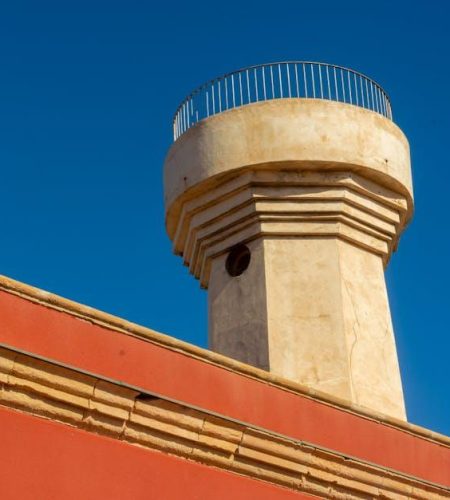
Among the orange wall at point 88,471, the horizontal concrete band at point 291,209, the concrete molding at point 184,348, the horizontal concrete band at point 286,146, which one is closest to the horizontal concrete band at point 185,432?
the orange wall at point 88,471

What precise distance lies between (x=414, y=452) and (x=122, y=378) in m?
2.59

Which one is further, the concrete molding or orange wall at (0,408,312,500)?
the concrete molding

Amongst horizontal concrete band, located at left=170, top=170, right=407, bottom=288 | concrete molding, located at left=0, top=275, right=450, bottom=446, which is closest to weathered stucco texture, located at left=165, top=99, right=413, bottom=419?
horizontal concrete band, located at left=170, top=170, right=407, bottom=288

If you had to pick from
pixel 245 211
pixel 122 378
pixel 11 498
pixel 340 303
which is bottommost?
pixel 11 498

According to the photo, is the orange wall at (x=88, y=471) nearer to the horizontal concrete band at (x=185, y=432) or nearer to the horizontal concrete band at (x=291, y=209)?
the horizontal concrete band at (x=185, y=432)

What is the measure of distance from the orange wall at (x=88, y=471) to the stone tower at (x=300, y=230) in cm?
290

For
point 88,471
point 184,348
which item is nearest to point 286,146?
point 184,348

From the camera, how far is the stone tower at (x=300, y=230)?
9906 mm

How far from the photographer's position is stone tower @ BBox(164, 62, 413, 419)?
32.5 feet

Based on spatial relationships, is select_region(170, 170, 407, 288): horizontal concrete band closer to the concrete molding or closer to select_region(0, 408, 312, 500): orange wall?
the concrete molding

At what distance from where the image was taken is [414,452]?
832 cm

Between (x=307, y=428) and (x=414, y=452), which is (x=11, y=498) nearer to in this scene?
(x=307, y=428)

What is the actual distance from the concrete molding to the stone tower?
145cm

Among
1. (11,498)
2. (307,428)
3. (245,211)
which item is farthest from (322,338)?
(11,498)
